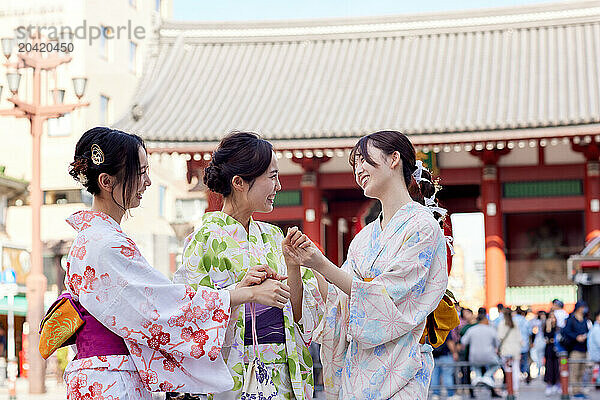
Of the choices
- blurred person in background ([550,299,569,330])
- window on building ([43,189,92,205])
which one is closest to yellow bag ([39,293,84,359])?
blurred person in background ([550,299,569,330])

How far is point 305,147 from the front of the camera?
14.9 metres

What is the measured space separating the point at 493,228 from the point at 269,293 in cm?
1250

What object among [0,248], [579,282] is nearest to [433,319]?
[579,282]

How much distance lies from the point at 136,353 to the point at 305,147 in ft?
38.3

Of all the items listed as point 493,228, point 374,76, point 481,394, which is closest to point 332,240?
point 374,76

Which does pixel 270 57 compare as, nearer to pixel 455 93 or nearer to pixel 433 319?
pixel 455 93

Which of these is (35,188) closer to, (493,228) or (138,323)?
(493,228)

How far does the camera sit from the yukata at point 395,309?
3.55 metres

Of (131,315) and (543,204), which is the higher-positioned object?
(543,204)

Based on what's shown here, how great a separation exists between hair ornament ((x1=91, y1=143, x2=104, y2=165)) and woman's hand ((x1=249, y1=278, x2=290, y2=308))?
0.77 meters

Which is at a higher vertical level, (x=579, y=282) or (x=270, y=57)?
(x=270, y=57)

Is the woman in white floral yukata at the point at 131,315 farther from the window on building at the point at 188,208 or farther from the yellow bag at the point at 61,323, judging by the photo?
the window on building at the point at 188,208

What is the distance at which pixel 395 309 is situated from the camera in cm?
354

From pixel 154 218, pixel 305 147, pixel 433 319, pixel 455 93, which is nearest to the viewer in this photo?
pixel 433 319
